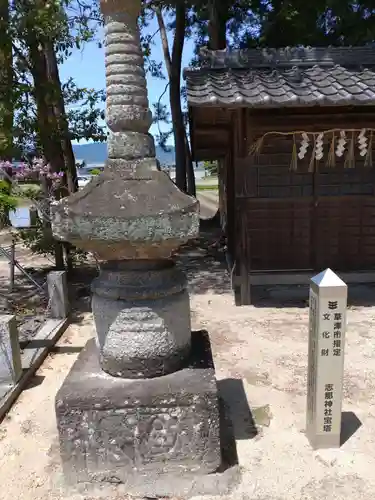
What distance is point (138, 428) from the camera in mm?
2906

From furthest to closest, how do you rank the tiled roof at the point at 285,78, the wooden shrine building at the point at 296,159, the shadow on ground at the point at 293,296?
the shadow on ground at the point at 293,296, the wooden shrine building at the point at 296,159, the tiled roof at the point at 285,78

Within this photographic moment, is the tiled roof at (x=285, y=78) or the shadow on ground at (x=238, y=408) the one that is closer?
the shadow on ground at (x=238, y=408)

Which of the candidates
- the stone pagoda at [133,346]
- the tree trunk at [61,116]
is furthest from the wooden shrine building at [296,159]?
Result: the stone pagoda at [133,346]

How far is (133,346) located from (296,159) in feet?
16.9

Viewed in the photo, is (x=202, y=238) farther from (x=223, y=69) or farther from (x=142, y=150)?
(x=142, y=150)

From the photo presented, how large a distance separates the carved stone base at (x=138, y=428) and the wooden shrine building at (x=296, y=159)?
163 inches

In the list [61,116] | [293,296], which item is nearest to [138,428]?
[293,296]

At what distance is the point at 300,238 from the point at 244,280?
4.79 feet

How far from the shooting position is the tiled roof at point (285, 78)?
18.8 ft

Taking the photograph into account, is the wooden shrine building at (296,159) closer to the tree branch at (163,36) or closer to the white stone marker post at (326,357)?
the white stone marker post at (326,357)

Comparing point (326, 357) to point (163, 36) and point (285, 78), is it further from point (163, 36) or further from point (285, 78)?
Result: point (163, 36)

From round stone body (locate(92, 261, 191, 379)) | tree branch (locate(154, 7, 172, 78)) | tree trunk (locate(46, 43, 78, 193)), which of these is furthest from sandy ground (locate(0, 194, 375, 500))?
tree branch (locate(154, 7, 172, 78))

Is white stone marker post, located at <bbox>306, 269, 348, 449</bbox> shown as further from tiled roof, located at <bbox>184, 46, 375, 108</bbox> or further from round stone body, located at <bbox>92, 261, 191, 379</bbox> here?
tiled roof, located at <bbox>184, 46, 375, 108</bbox>

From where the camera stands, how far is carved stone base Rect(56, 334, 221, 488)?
9.41ft
